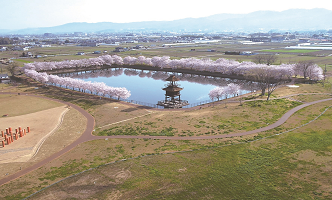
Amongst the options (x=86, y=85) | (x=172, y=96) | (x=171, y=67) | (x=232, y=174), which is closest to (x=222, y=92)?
(x=172, y=96)

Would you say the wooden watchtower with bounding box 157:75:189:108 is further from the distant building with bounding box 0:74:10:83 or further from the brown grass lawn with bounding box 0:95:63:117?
the distant building with bounding box 0:74:10:83

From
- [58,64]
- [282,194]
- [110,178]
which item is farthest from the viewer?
[58,64]

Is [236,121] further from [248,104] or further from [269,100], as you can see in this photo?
[269,100]

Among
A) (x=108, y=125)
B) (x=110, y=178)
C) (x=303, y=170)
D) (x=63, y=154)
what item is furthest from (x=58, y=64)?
(x=303, y=170)

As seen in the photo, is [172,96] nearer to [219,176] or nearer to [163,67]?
[219,176]

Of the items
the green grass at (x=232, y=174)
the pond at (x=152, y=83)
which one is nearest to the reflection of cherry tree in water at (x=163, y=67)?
the pond at (x=152, y=83)
